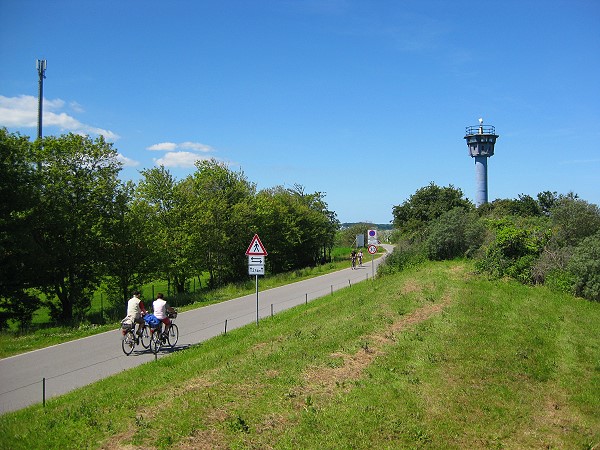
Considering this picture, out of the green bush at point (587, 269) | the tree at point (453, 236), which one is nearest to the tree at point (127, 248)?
the tree at point (453, 236)

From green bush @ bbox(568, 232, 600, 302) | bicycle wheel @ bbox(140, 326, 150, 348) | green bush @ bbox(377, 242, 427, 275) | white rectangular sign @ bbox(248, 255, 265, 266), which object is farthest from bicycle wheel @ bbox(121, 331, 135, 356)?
green bush @ bbox(377, 242, 427, 275)

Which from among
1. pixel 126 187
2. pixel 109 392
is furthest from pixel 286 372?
pixel 126 187

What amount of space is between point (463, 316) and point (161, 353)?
870cm

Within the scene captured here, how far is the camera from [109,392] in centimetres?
947

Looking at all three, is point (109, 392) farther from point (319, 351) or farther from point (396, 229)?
point (396, 229)

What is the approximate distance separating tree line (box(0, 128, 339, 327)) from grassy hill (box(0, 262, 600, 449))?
14454 millimetres

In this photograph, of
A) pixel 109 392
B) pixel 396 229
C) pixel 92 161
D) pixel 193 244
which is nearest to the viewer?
pixel 109 392

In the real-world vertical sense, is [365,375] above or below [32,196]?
below

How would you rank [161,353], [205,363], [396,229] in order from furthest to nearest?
[396,229]
[161,353]
[205,363]

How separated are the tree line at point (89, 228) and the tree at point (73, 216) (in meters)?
0.05

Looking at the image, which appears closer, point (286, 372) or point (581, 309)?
point (286, 372)

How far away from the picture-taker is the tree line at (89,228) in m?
23.3

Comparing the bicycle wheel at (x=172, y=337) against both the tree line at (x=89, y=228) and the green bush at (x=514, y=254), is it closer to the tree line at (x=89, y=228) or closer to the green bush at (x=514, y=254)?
the tree line at (x=89, y=228)

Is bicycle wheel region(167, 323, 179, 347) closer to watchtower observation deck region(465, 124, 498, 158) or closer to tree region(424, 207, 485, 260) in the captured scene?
tree region(424, 207, 485, 260)
